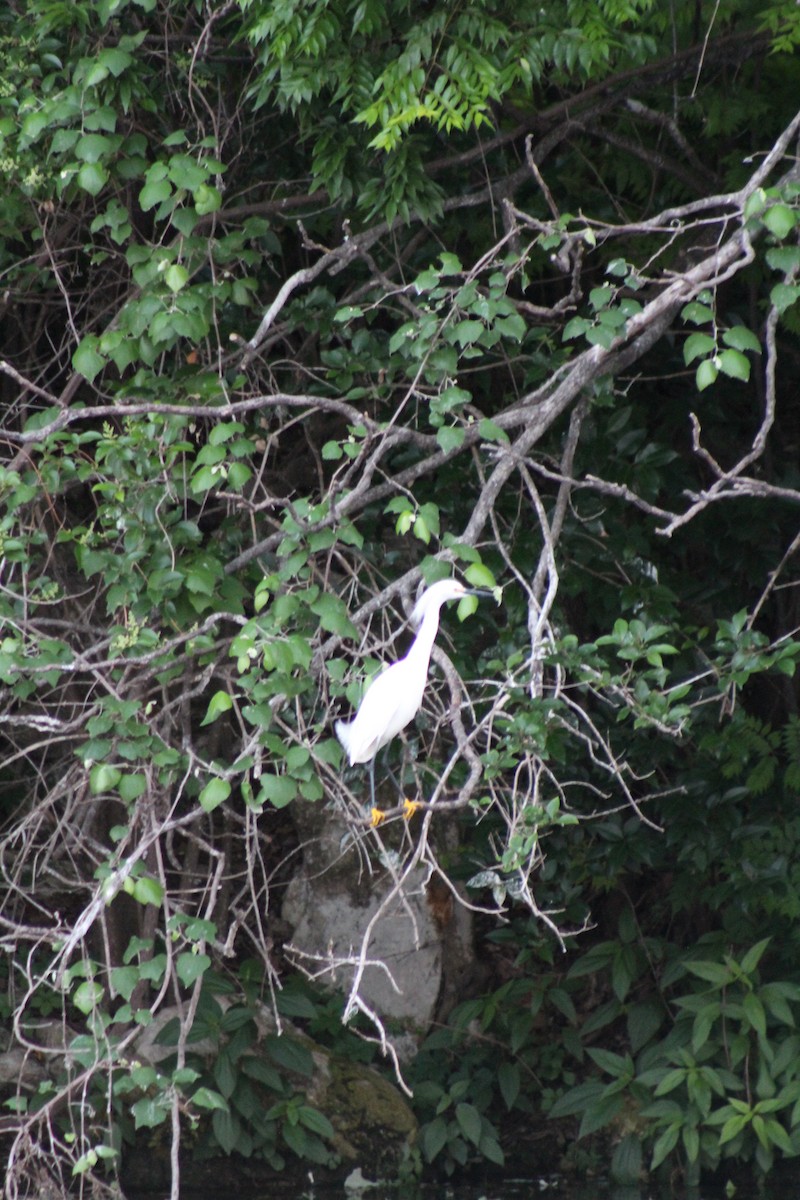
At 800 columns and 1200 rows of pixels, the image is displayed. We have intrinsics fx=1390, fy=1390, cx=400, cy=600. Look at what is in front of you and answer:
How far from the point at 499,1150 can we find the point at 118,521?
300 cm

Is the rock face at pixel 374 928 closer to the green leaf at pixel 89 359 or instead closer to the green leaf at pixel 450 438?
the green leaf at pixel 89 359

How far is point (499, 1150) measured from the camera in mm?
5027

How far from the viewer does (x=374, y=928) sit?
5.55 metres

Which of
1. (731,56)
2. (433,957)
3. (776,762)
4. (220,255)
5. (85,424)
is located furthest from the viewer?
(433,957)

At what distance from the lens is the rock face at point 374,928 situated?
5570 millimetres

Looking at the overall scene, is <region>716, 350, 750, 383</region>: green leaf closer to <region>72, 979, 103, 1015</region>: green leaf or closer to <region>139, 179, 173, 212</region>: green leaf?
<region>139, 179, 173, 212</region>: green leaf

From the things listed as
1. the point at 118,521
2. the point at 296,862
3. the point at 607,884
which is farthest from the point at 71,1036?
the point at 118,521

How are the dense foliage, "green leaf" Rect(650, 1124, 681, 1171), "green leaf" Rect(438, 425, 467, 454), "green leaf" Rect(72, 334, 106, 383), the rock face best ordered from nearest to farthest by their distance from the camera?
1. "green leaf" Rect(438, 425, 467, 454)
2. the dense foliage
3. "green leaf" Rect(72, 334, 106, 383)
4. "green leaf" Rect(650, 1124, 681, 1171)
5. the rock face

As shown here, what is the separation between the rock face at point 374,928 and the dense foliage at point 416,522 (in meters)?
0.19

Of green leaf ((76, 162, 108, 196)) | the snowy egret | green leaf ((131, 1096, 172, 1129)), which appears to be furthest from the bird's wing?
green leaf ((76, 162, 108, 196))

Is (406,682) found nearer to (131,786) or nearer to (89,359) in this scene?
(131,786)

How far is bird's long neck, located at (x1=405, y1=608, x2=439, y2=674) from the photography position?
2902 mm

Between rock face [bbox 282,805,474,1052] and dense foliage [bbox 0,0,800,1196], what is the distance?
0.61 feet

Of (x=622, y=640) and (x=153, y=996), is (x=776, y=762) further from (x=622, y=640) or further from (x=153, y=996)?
(x=153, y=996)
